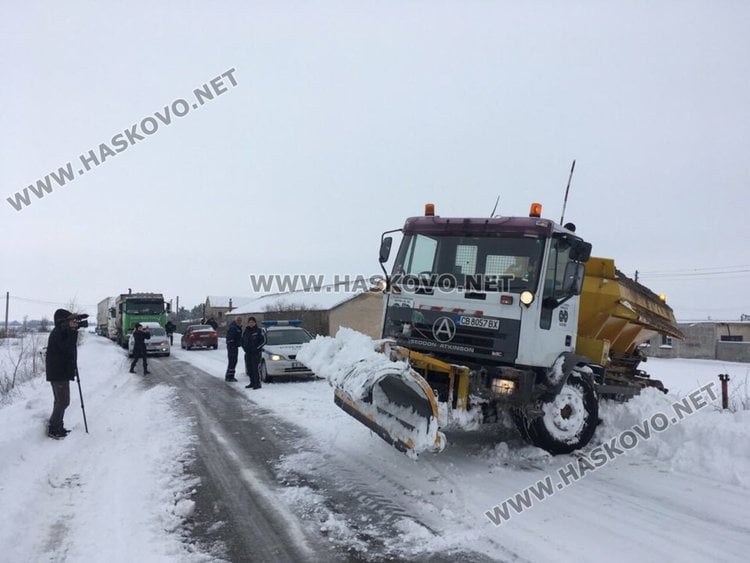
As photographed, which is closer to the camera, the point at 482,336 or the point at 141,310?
the point at 482,336

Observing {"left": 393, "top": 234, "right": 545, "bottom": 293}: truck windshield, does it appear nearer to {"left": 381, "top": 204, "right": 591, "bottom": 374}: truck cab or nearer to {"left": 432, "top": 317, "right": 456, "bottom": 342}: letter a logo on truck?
{"left": 381, "top": 204, "right": 591, "bottom": 374}: truck cab

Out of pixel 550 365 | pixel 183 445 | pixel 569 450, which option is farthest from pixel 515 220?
pixel 183 445

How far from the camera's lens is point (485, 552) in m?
4.05

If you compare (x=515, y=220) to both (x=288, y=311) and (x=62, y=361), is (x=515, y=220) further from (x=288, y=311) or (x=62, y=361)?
(x=288, y=311)

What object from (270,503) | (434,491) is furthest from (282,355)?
(434,491)

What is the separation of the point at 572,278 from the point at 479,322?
1.31 metres

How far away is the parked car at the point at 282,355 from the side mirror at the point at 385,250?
664cm

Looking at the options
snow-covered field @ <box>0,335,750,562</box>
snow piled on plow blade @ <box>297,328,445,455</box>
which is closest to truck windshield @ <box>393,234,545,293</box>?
snow piled on plow blade @ <box>297,328,445,455</box>

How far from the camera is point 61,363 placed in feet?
24.6

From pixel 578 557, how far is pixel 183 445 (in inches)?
211

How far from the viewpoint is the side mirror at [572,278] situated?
660cm

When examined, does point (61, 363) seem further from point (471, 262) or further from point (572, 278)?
point (572, 278)

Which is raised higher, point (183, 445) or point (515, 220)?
point (515, 220)
